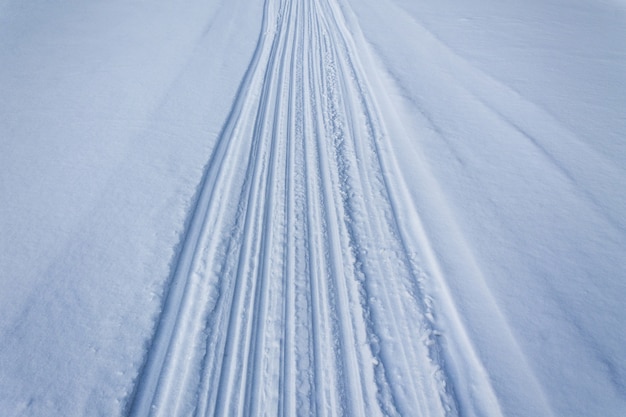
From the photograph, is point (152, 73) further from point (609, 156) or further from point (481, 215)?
point (609, 156)

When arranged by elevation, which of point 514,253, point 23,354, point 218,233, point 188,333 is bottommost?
point 23,354

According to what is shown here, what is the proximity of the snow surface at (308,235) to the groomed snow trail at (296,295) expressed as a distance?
2cm

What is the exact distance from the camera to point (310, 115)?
529 cm

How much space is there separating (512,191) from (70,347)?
404 centimetres

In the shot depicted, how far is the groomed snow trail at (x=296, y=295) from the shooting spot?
249cm

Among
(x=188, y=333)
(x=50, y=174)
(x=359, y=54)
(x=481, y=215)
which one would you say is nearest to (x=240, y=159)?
(x=50, y=174)

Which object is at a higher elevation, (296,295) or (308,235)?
(308,235)

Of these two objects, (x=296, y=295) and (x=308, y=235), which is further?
(x=308, y=235)

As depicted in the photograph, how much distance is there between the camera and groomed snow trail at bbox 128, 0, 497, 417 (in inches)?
98.0

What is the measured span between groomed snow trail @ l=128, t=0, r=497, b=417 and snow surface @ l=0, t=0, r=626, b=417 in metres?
0.02

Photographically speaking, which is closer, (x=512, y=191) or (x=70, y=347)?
(x=70, y=347)

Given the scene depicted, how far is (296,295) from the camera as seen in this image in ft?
10.0

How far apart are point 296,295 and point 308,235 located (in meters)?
0.65

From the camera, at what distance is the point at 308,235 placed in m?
3.55
